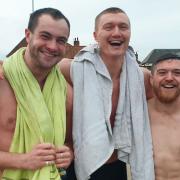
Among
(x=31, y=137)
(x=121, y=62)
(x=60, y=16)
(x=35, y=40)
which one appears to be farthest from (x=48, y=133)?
(x=121, y=62)

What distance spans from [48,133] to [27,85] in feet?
1.24

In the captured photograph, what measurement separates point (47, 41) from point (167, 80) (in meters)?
1.17

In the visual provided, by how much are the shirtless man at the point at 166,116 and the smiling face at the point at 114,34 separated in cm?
37

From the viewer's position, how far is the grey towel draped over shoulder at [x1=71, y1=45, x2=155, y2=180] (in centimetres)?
347

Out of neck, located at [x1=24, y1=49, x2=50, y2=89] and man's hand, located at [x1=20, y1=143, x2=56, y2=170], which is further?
neck, located at [x1=24, y1=49, x2=50, y2=89]

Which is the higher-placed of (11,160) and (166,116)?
(166,116)

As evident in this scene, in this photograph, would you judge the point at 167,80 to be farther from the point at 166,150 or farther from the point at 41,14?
the point at 41,14

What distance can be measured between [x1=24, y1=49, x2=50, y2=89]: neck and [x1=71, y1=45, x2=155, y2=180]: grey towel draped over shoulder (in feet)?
1.41

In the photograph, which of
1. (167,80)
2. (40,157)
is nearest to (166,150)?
(167,80)

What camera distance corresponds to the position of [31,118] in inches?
114

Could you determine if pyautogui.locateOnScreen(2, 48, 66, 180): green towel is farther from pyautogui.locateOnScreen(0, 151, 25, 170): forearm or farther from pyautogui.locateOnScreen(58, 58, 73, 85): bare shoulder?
pyautogui.locateOnScreen(58, 58, 73, 85): bare shoulder

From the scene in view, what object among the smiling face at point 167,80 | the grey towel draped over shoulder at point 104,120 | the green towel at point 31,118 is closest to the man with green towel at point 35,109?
the green towel at point 31,118

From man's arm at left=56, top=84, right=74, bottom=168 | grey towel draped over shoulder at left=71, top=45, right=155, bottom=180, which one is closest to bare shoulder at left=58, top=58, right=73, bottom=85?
grey towel draped over shoulder at left=71, top=45, right=155, bottom=180

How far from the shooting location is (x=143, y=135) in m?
3.56
